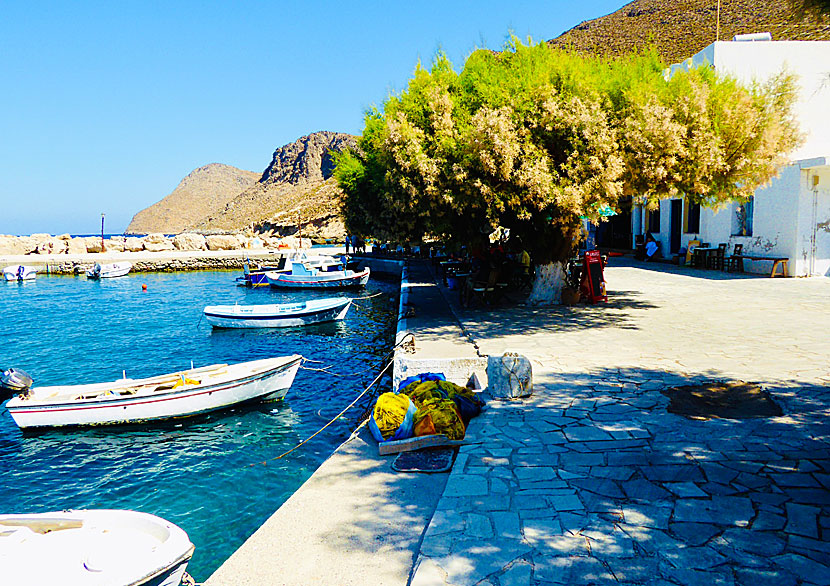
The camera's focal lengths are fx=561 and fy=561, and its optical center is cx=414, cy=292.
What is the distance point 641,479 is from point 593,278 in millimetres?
10339

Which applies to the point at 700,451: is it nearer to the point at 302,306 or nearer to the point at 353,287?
the point at 302,306

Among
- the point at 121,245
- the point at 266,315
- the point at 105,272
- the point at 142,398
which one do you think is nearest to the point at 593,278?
the point at 142,398

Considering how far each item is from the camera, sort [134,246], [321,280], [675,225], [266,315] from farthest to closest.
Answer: [134,246] → [321,280] → [675,225] → [266,315]

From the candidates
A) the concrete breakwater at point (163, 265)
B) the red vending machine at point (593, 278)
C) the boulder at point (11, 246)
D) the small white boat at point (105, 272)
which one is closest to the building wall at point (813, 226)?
the red vending machine at point (593, 278)

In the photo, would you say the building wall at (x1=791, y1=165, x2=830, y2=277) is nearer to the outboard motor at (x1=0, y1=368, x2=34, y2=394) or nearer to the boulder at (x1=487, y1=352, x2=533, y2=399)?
the boulder at (x1=487, y1=352, x2=533, y2=399)

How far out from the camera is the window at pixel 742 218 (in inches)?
816

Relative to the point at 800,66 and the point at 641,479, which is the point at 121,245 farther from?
the point at 641,479

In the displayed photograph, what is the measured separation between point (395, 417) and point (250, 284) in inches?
1232

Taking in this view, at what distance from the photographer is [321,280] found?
3303 cm

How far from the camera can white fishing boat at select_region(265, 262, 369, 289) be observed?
3198 cm

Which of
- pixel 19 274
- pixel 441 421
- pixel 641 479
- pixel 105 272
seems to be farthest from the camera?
pixel 105 272

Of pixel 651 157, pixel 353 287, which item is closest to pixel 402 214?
pixel 651 157

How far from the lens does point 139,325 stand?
23906 millimetres

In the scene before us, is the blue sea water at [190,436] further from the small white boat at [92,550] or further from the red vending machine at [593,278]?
the red vending machine at [593,278]
